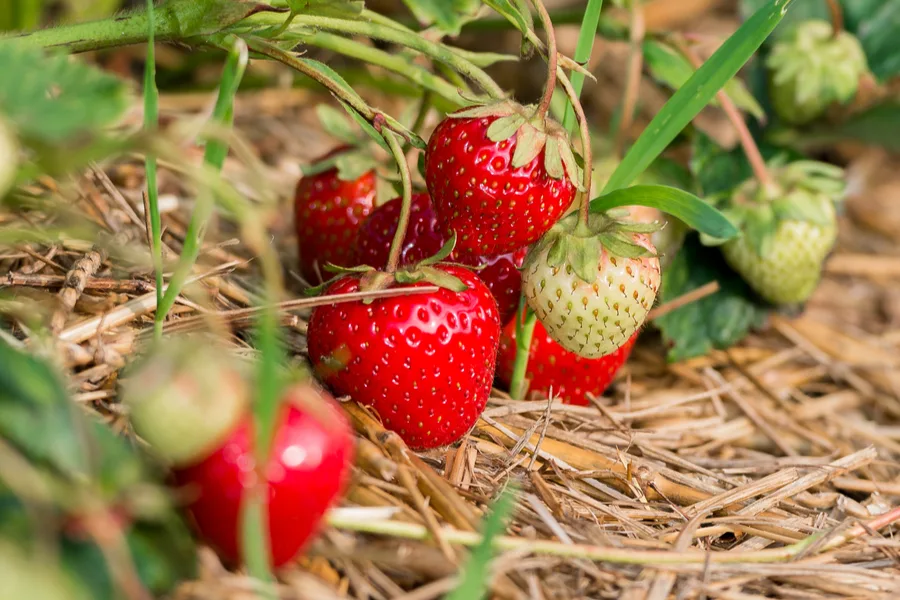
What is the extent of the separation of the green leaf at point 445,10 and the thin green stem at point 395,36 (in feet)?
0.18

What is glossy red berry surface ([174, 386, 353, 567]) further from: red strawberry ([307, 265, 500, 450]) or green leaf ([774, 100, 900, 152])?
green leaf ([774, 100, 900, 152])

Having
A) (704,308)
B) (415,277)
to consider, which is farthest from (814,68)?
(415,277)

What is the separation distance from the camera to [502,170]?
93 centimetres

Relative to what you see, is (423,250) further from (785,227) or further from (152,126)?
(785,227)

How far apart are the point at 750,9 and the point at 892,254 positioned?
65cm

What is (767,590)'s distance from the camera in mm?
882

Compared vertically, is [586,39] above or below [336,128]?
above

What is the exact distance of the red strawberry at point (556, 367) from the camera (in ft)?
3.76

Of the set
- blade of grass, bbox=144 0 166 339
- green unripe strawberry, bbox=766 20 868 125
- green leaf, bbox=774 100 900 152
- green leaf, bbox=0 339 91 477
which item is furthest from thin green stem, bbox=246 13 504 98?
green leaf, bbox=774 100 900 152

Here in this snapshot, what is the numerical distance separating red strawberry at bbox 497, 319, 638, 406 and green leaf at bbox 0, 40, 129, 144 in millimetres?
648

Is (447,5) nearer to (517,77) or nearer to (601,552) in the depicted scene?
(601,552)

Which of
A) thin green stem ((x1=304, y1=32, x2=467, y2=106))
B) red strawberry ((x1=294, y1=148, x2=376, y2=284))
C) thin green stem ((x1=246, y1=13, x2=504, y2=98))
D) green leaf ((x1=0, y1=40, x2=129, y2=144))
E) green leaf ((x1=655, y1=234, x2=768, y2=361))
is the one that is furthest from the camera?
green leaf ((x1=655, y1=234, x2=768, y2=361))

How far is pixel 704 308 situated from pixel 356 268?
0.76 meters

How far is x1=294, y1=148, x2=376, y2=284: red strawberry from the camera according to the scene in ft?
4.03
